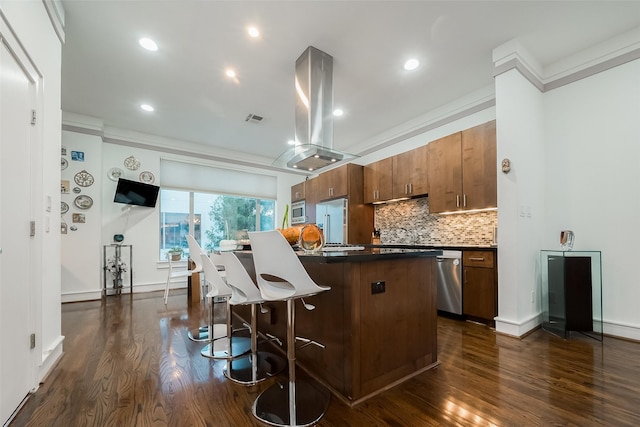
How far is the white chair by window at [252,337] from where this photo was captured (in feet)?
5.74

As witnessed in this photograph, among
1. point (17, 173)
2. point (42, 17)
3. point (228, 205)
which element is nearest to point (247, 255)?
point (17, 173)

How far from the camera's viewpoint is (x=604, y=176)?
2.73 m

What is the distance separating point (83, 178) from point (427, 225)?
5.65 meters

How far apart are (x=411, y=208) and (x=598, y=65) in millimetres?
2669

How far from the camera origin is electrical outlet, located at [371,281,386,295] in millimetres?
1671

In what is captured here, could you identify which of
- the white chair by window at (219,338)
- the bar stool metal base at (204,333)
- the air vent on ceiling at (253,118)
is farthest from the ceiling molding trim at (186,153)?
the white chair by window at (219,338)

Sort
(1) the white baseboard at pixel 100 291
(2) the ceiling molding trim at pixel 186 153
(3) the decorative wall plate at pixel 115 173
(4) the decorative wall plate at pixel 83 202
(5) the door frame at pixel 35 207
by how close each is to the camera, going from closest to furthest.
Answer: (5) the door frame at pixel 35 207
(1) the white baseboard at pixel 100 291
(4) the decorative wall plate at pixel 83 202
(3) the decorative wall plate at pixel 115 173
(2) the ceiling molding trim at pixel 186 153

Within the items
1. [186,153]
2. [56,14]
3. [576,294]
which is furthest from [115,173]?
[576,294]

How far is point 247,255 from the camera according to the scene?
7.32 feet

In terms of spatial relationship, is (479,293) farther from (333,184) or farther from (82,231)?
(82,231)

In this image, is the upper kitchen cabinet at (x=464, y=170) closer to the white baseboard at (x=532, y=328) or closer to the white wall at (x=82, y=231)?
the white baseboard at (x=532, y=328)

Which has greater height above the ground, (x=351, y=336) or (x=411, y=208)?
(x=411, y=208)

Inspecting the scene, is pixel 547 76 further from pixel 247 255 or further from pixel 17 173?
pixel 17 173

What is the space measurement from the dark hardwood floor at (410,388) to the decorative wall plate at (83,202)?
105 inches
